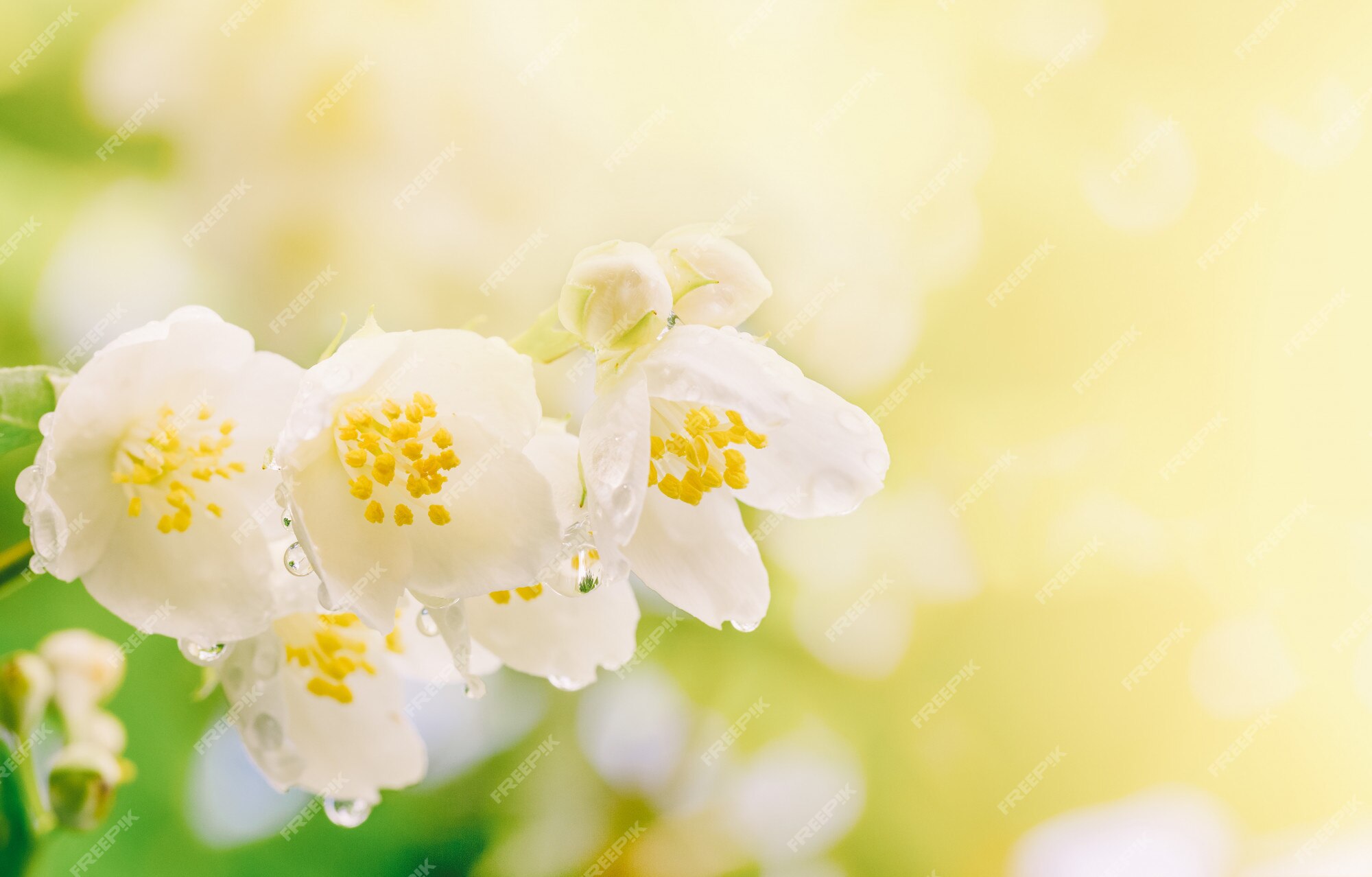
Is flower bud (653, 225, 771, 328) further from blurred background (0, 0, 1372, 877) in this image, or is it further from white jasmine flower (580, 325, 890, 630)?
blurred background (0, 0, 1372, 877)

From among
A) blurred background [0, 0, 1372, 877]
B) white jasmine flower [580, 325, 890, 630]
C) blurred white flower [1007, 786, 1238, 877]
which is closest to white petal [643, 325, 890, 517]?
white jasmine flower [580, 325, 890, 630]

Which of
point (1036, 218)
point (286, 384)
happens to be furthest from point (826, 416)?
point (1036, 218)

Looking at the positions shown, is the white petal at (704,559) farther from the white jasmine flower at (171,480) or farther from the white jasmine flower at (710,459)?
the white jasmine flower at (171,480)

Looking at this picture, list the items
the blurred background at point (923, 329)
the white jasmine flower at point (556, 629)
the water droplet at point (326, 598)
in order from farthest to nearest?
1. the blurred background at point (923, 329)
2. the white jasmine flower at point (556, 629)
3. the water droplet at point (326, 598)

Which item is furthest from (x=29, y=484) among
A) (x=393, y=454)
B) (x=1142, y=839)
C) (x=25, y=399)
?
(x=1142, y=839)

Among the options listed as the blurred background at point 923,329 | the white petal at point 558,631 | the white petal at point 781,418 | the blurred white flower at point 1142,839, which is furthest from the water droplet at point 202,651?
the blurred white flower at point 1142,839

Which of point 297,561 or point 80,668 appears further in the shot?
point 80,668

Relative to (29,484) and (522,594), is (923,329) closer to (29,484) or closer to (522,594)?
(522,594)
